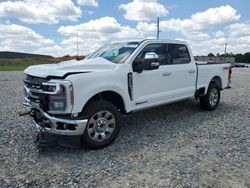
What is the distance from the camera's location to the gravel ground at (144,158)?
3.48 meters

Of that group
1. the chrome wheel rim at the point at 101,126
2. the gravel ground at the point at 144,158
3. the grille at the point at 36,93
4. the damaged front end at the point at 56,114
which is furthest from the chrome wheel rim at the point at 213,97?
the grille at the point at 36,93

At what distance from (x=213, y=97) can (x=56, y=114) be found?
4.92 m

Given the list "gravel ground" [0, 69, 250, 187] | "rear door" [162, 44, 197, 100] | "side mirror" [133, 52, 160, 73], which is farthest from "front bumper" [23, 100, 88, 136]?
"rear door" [162, 44, 197, 100]

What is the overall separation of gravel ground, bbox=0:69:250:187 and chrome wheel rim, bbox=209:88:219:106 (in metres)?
1.11

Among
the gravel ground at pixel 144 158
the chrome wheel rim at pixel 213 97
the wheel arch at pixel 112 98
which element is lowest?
the gravel ground at pixel 144 158

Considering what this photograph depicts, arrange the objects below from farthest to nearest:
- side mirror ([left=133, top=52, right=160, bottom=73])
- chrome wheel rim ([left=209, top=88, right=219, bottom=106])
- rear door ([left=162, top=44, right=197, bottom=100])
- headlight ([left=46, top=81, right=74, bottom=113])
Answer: chrome wheel rim ([left=209, top=88, right=219, bottom=106]), rear door ([left=162, top=44, right=197, bottom=100]), side mirror ([left=133, top=52, right=160, bottom=73]), headlight ([left=46, top=81, right=74, bottom=113])

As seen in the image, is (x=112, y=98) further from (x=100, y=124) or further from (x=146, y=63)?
(x=146, y=63)

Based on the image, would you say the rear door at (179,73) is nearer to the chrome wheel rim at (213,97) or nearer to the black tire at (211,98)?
the black tire at (211,98)

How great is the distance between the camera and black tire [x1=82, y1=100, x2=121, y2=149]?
4348 mm

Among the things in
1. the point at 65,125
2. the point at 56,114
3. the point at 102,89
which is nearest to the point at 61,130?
the point at 65,125

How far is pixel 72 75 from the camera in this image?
162 inches

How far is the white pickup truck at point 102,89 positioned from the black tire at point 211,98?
1222mm

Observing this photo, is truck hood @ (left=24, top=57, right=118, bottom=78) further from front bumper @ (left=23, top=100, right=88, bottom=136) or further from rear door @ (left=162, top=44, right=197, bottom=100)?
rear door @ (left=162, top=44, right=197, bottom=100)

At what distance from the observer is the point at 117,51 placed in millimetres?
5570
